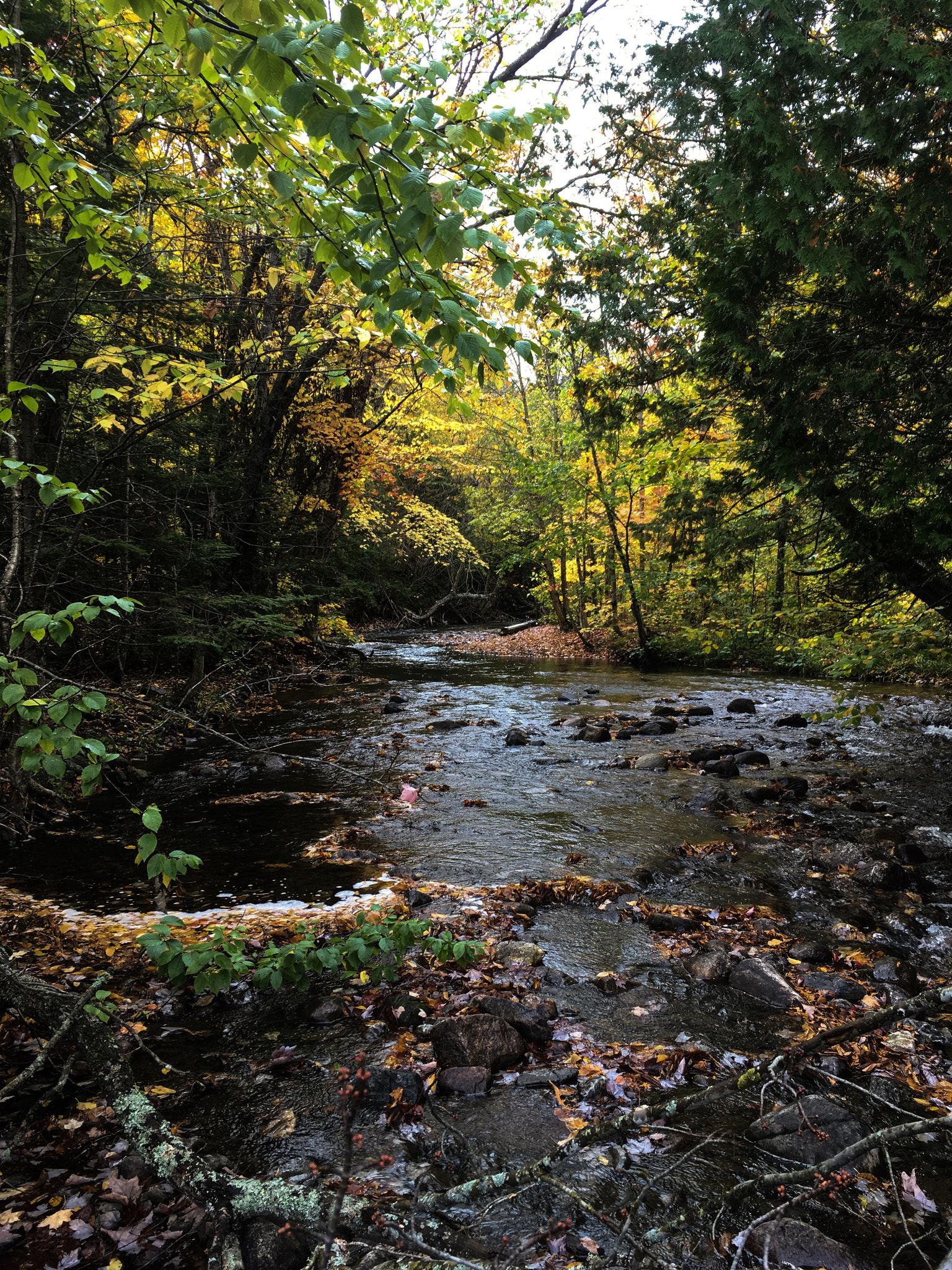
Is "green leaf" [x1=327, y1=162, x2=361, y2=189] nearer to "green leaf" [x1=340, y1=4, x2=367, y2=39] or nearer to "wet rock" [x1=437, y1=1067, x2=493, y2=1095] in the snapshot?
"green leaf" [x1=340, y1=4, x2=367, y2=39]

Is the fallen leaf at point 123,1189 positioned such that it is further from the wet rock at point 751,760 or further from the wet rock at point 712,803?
the wet rock at point 751,760

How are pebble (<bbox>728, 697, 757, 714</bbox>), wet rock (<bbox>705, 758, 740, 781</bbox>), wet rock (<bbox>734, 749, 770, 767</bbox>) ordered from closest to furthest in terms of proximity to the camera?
1. wet rock (<bbox>705, 758, 740, 781</bbox>)
2. wet rock (<bbox>734, 749, 770, 767</bbox>)
3. pebble (<bbox>728, 697, 757, 714</bbox>)

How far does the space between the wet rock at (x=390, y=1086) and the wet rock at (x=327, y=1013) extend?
0.54 metres

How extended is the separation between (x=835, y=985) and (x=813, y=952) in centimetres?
34

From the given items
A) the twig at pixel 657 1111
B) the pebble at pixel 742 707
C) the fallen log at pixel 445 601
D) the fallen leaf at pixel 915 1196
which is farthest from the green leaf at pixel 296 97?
the fallen log at pixel 445 601

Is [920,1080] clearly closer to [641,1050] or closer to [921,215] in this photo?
[641,1050]

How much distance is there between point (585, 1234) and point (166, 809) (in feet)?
18.5

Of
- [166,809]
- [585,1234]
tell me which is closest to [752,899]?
[585,1234]

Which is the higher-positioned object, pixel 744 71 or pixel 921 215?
pixel 744 71

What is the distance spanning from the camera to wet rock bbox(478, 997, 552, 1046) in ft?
10.5

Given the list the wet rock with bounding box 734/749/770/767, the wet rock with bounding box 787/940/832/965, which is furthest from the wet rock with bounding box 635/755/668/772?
the wet rock with bounding box 787/940/832/965

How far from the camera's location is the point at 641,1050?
3.09m

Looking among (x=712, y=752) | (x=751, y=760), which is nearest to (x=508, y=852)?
(x=712, y=752)

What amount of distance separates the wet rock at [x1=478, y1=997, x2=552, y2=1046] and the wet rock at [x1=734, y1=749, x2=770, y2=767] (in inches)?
230
